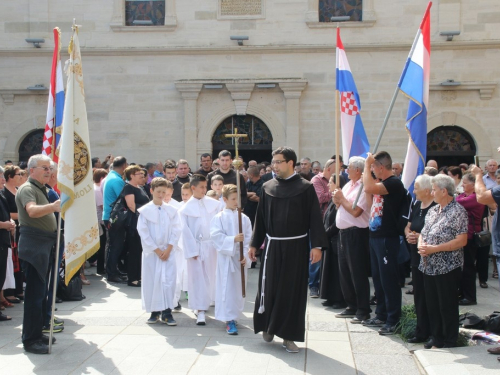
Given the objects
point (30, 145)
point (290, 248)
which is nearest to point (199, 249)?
point (290, 248)

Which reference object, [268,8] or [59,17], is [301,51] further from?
[59,17]

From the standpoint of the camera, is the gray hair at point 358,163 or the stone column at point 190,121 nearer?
the gray hair at point 358,163

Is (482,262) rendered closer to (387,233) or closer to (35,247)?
(387,233)

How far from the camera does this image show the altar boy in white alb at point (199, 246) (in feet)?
23.7

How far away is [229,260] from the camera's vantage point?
6.92 metres

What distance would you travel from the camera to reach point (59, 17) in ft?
55.8

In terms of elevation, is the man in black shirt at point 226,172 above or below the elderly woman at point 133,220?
above

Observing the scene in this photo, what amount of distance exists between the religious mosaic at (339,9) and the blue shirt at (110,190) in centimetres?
912

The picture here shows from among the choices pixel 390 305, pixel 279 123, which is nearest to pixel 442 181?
pixel 390 305

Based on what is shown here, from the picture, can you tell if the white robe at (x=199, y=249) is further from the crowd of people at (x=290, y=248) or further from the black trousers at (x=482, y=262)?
the black trousers at (x=482, y=262)

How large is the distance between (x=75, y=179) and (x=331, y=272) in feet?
12.4

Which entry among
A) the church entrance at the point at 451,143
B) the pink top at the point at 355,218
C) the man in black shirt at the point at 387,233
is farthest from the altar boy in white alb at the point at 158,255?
the church entrance at the point at 451,143

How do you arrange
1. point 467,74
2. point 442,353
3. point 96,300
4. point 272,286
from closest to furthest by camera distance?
point 442,353, point 272,286, point 96,300, point 467,74

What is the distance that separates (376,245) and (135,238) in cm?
443
